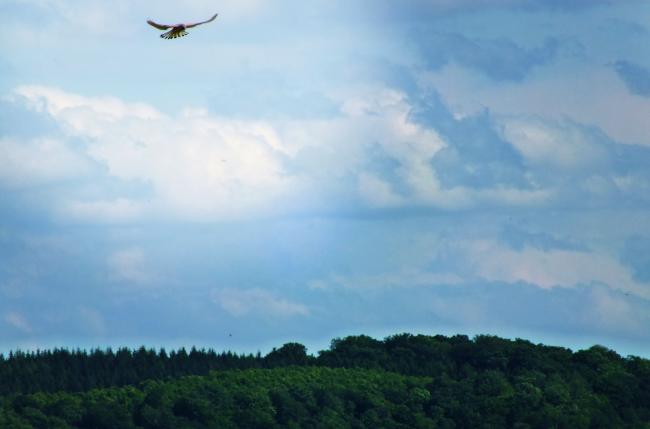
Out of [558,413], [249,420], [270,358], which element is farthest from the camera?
[270,358]

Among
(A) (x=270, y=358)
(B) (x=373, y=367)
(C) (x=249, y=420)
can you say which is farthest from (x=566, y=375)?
(C) (x=249, y=420)

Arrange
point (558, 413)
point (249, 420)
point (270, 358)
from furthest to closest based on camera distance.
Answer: point (270, 358) < point (558, 413) < point (249, 420)

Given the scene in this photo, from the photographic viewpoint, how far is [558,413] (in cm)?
17262

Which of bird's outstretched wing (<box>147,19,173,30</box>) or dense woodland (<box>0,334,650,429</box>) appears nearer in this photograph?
bird's outstretched wing (<box>147,19,173,30</box>)

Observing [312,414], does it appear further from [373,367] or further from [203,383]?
[373,367]

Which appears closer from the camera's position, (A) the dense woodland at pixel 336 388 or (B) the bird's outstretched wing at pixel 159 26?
(B) the bird's outstretched wing at pixel 159 26

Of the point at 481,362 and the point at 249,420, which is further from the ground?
the point at 481,362

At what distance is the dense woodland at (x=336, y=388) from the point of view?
497 ft

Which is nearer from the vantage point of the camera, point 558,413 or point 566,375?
point 558,413

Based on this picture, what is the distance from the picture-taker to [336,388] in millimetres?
169875

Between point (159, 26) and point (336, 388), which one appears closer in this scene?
point (159, 26)

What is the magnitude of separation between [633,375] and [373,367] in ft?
110

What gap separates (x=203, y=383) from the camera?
161 meters

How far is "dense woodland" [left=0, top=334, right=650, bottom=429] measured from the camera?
152 meters
